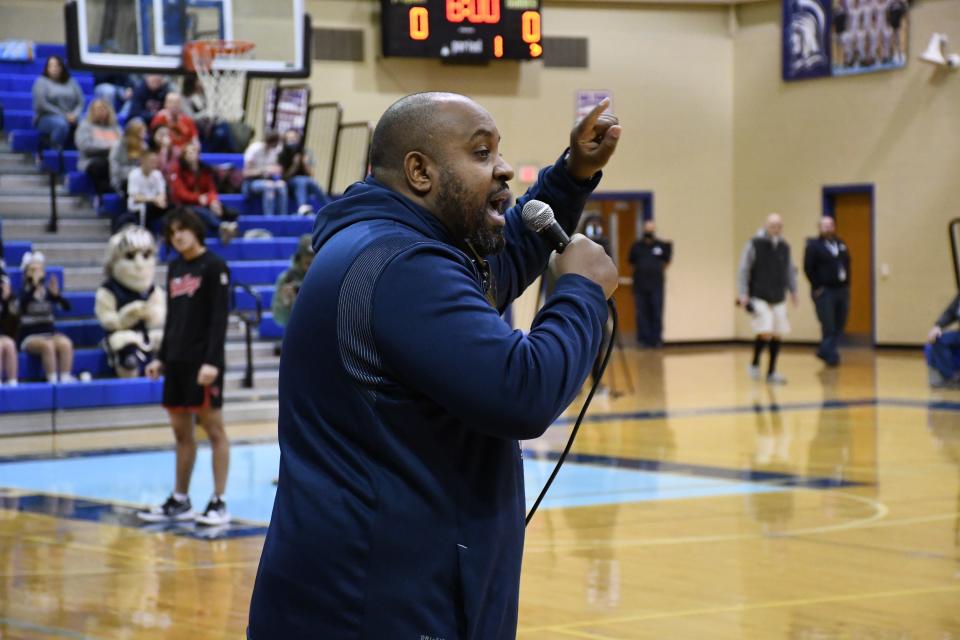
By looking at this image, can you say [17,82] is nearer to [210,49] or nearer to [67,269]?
[67,269]

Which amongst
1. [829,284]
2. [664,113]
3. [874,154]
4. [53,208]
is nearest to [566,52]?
[664,113]

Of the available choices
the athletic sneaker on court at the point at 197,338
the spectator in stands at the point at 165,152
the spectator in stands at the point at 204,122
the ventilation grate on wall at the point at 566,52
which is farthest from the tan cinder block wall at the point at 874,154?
the athletic sneaker on court at the point at 197,338

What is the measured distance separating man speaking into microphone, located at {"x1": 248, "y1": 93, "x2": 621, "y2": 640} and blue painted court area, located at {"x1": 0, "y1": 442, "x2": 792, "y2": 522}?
6584 millimetres

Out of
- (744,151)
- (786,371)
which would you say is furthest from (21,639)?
(744,151)

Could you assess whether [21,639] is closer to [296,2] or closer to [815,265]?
[296,2]

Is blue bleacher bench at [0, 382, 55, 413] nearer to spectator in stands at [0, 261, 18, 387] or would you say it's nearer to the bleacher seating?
the bleacher seating

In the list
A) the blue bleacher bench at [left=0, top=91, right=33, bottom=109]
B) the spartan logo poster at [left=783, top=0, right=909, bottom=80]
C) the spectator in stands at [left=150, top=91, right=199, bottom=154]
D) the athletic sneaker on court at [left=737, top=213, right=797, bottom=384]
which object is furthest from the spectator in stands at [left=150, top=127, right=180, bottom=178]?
the spartan logo poster at [left=783, top=0, right=909, bottom=80]

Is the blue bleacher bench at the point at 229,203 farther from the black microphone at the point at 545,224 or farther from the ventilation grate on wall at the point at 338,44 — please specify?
the black microphone at the point at 545,224

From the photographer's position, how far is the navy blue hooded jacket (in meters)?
2.27

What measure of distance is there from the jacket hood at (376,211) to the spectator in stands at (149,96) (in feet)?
56.1

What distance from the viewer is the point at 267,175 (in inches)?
759

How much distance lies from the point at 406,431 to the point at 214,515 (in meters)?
6.52

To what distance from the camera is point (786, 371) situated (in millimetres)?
19578

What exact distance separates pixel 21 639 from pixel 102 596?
859mm
